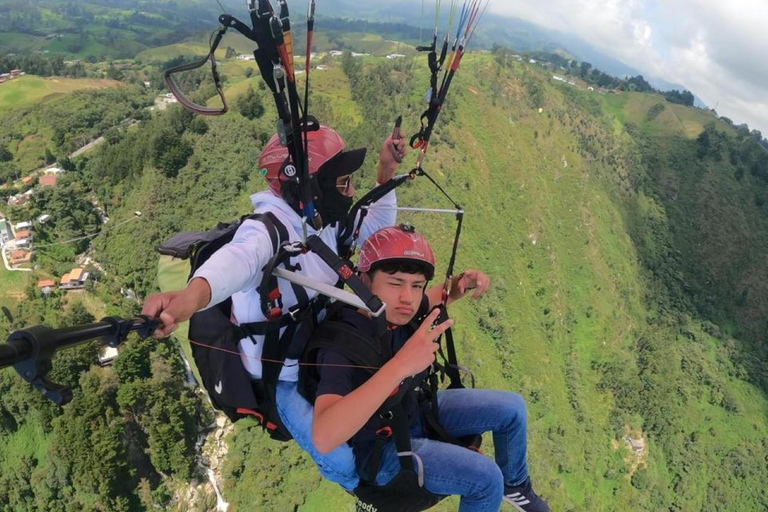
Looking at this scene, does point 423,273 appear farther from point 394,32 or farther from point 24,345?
point 394,32

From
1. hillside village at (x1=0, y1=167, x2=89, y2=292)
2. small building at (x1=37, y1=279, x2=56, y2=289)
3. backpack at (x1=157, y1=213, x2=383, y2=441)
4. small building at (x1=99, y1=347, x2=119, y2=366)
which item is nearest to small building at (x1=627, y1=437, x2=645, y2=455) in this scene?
small building at (x1=99, y1=347, x2=119, y2=366)

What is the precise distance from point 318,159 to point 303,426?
1.89 m

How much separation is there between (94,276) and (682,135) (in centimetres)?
9139

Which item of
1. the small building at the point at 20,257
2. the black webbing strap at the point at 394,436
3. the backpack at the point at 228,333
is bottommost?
the small building at the point at 20,257

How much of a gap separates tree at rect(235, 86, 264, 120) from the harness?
43582 mm

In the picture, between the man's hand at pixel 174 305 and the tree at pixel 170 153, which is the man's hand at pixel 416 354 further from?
the tree at pixel 170 153

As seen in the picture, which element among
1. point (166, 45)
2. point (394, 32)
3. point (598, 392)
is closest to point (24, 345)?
point (598, 392)

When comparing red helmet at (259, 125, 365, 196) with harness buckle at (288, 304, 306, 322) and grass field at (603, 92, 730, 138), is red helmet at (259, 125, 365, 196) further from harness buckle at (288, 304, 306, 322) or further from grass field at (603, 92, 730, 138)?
grass field at (603, 92, 730, 138)

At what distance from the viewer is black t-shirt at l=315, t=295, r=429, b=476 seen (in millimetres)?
2682

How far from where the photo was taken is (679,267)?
63.2 metres

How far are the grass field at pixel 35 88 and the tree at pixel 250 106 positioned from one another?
4097cm

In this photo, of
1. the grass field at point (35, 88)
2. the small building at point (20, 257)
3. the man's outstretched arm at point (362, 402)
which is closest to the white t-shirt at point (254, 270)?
the man's outstretched arm at point (362, 402)

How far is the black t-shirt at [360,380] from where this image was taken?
8.80ft

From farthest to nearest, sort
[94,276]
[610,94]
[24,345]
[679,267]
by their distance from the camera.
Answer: [610,94], [679,267], [94,276], [24,345]
